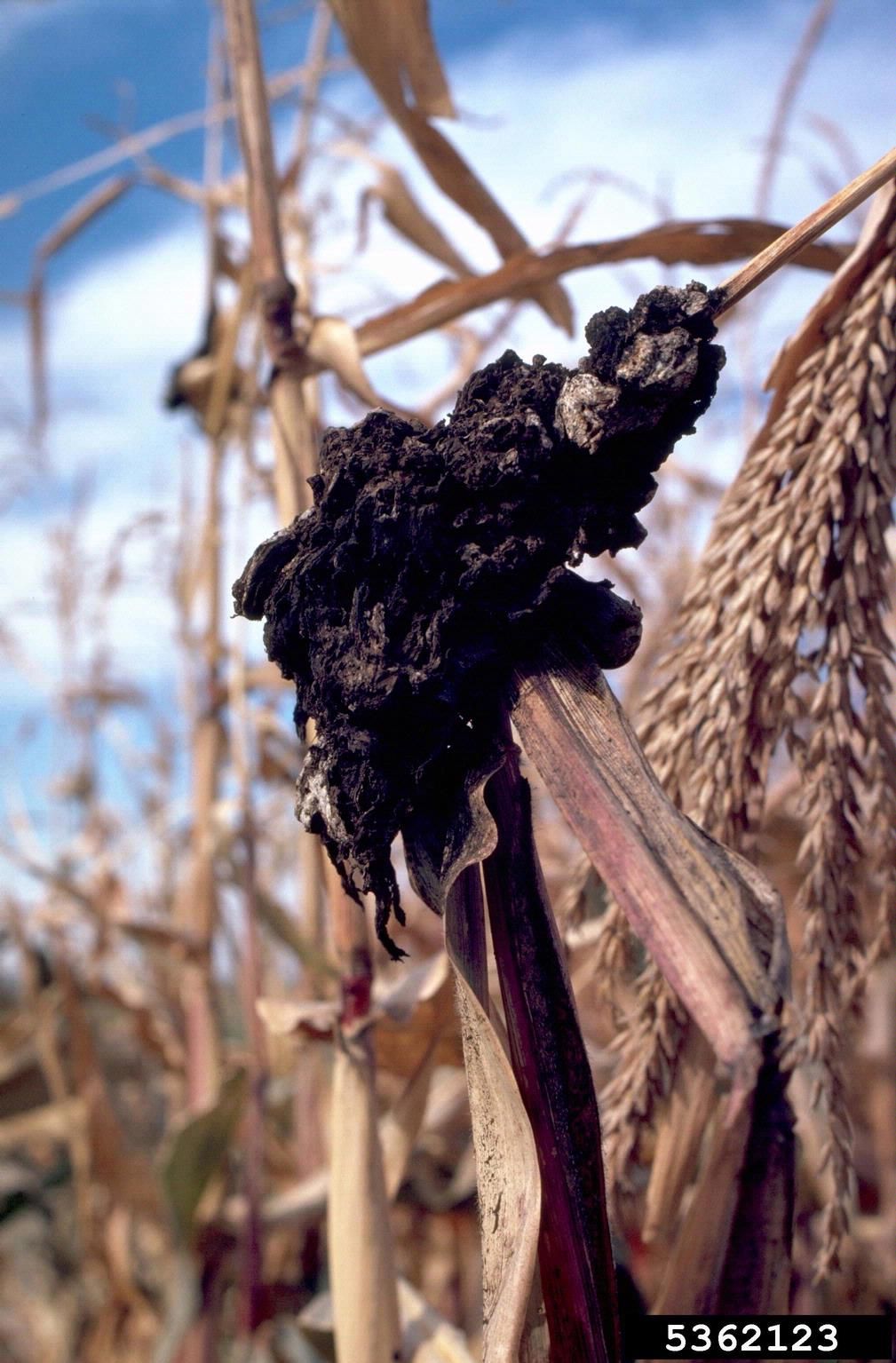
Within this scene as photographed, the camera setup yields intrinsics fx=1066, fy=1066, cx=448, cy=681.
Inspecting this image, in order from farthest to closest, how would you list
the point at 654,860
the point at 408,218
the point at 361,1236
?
the point at 408,218 → the point at 361,1236 → the point at 654,860

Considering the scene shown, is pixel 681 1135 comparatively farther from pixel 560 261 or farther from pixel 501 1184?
pixel 560 261

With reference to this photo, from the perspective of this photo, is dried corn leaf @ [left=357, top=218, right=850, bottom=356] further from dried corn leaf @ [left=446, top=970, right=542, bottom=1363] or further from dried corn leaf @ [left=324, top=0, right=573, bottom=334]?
dried corn leaf @ [left=446, top=970, right=542, bottom=1363]

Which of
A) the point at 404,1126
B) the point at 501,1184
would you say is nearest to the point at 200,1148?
the point at 404,1126

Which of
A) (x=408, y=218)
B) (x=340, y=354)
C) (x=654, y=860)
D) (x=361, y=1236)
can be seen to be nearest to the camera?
(x=654, y=860)

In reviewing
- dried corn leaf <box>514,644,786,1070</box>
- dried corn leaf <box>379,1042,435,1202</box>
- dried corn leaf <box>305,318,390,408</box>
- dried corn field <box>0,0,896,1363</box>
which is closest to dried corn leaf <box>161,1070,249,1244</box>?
dried corn field <box>0,0,896,1363</box>

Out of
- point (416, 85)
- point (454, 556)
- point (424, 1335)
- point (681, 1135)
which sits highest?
point (416, 85)

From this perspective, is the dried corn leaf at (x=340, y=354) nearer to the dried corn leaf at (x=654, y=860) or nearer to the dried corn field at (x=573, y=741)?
the dried corn field at (x=573, y=741)

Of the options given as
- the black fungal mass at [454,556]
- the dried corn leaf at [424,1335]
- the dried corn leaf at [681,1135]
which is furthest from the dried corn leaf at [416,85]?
the dried corn leaf at [424,1335]

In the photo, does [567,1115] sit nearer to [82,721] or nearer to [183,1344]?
[183,1344]

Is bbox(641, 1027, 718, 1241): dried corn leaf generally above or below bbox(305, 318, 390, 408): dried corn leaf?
below
